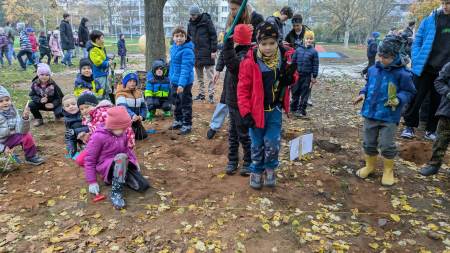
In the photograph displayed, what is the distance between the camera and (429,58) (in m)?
5.93

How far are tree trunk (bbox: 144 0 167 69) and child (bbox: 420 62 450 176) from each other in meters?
6.57

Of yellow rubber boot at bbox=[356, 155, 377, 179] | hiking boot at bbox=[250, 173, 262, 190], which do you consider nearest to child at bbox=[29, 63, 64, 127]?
hiking boot at bbox=[250, 173, 262, 190]

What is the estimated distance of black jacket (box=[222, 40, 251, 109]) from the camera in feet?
12.6

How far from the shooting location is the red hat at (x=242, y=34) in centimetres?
371

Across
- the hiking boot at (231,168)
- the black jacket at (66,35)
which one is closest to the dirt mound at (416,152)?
the hiking boot at (231,168)

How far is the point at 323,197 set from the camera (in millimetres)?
4121

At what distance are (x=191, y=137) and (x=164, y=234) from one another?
2.76m

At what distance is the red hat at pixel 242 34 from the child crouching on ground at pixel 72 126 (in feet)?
8.52

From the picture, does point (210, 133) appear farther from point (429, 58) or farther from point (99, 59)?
point (429, 58)

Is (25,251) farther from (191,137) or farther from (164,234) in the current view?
(191,137)

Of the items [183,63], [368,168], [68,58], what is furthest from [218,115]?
[68,58]

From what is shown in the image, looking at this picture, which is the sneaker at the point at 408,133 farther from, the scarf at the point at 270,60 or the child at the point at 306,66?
the scarf at the point at 270,60

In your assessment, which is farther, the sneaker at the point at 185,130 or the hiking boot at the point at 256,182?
the sneaker at the point at 185,130

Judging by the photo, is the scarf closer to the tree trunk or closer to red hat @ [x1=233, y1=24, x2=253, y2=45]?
red hat @ [x1=233, y1=24, x2=253, y2=45]
